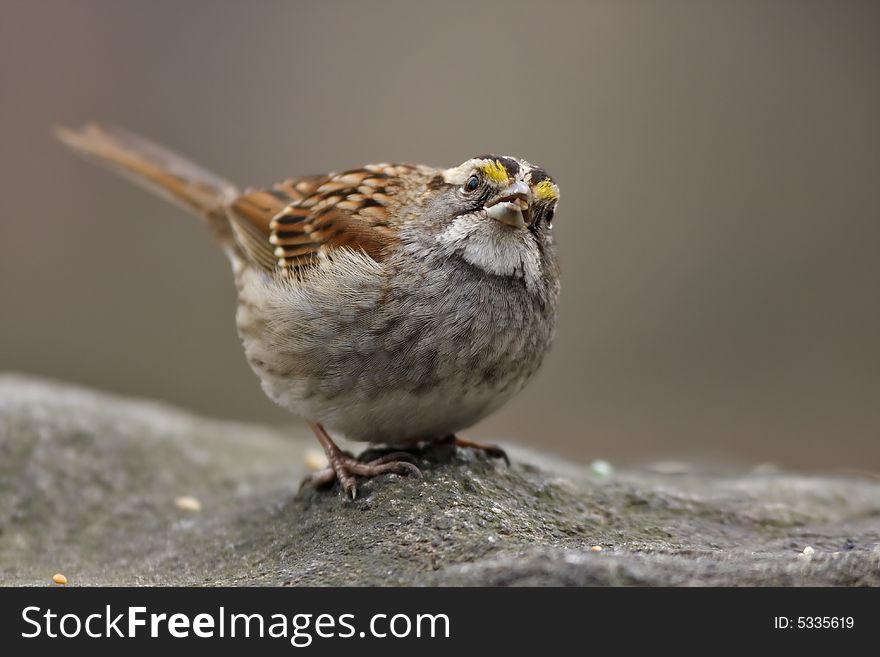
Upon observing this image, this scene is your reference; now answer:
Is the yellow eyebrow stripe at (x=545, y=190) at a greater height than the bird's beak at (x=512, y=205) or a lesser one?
greater

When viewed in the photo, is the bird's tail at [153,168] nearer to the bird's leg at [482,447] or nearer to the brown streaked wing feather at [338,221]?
the brown streaked wing feather at [338,221]

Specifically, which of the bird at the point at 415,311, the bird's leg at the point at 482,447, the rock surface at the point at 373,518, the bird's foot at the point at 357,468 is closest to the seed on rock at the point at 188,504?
the rock surface at the point at 373,518

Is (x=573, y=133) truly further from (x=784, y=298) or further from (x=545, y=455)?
(x=545, y=455)

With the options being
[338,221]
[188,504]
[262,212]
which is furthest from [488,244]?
[188,504]

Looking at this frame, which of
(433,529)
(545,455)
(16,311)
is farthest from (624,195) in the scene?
(433,529)

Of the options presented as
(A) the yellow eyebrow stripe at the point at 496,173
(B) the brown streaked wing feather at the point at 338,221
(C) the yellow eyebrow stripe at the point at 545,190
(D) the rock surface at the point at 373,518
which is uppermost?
(B) the brown streaked wing feather at the point at 338,221
